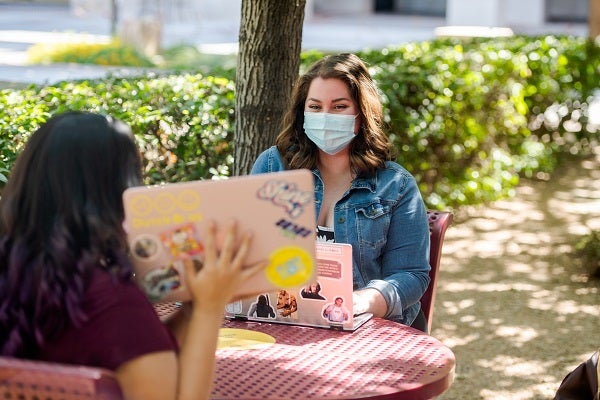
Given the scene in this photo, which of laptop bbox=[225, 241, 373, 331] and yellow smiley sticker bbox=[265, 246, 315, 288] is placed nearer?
yellow smiley sticker bbox=[265, 246, 315, 288]

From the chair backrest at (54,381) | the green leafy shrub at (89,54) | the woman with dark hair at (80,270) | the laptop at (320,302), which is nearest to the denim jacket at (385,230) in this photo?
the laptop at (320,302)

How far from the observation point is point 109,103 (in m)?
5.20

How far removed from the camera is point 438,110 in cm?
761

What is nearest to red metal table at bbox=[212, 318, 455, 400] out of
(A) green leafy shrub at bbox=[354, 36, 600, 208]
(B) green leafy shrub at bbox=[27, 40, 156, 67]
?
(A) green leafy shrub at bbox=[354, 36, 600, 208]

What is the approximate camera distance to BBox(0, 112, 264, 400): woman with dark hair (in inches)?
80.2

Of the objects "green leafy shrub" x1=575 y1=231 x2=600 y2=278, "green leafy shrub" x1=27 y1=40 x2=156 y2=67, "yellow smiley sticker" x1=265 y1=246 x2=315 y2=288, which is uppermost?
"yellow smiley sticker" x1=265 y1=246 x2=315 y2=288

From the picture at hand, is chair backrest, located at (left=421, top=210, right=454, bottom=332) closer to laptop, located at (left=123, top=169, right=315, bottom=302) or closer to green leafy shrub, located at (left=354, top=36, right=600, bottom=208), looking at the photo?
laptop, located at (left=123, top=169, right=315, bottom=302)

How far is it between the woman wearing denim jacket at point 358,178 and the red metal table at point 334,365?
401mm

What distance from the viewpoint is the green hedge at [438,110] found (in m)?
5.21

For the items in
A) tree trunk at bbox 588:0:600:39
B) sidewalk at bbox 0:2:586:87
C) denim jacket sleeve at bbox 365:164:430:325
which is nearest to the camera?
denim jacket sleeve at bbox 365:164:430:325

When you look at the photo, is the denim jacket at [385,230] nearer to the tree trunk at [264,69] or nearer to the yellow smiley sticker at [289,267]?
the yellow smiley sticker at [289,267]

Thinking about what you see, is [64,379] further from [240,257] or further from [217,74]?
[217,74]

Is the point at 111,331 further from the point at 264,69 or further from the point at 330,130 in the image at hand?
the point at 264,69

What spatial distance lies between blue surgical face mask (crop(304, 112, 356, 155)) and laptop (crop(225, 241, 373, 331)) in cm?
64
